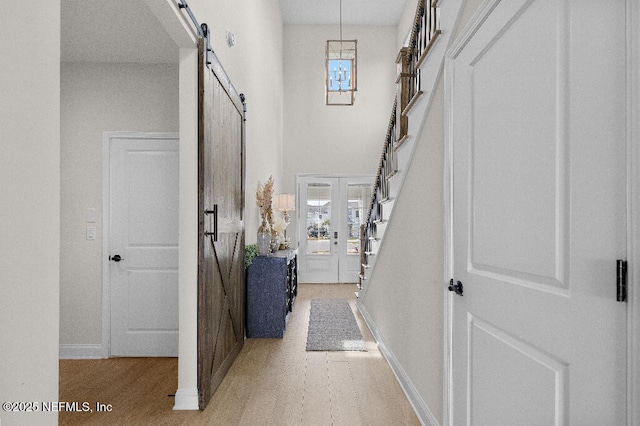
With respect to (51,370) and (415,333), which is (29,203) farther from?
(415,333)

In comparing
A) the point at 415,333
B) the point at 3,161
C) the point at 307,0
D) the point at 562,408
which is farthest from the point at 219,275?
the point at 307,0

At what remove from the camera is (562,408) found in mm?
1226

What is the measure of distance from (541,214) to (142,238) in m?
3.51

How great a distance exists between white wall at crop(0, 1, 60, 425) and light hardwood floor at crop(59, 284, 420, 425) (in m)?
1.60

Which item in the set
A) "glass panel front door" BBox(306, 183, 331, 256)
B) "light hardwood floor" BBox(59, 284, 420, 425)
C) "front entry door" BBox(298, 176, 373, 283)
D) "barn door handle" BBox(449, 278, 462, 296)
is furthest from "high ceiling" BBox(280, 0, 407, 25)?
"barn door handle" BBox(449, 278, 462, 296)

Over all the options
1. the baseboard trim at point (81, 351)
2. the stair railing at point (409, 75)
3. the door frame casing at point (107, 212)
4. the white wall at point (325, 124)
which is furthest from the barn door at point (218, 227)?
the white wall at point (325, 124)

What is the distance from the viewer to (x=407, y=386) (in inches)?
117

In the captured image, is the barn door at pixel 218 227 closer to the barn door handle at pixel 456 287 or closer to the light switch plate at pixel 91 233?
the light switch plate at pixel 91 233

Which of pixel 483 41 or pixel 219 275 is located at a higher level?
pixel 483 41

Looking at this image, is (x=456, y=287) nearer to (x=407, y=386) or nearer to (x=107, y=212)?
(x=407, y=386)

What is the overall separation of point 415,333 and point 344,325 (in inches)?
92.0

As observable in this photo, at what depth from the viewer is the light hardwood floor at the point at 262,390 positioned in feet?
8.71

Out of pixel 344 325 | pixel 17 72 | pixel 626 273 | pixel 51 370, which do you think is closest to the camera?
pixel 626 273

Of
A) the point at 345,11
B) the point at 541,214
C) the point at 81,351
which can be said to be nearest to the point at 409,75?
the point at 541,214
